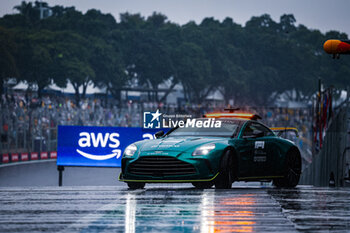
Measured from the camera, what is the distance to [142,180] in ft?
35.2

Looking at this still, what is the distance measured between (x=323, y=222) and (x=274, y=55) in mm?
90004

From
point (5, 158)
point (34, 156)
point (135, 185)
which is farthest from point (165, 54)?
point (135, 185)

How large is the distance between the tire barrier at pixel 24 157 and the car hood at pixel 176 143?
31857mm

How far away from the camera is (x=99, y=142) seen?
77.6ft

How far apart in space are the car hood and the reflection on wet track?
116 centimetres

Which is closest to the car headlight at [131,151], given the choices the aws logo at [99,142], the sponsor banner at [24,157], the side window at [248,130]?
the side window at [248,130]

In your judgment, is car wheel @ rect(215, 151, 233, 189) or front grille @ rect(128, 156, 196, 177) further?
car wheel @ rect(215, 151, 233, 189)

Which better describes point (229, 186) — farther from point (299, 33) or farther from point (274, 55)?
point (299, 33)

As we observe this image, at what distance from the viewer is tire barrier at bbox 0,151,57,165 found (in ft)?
138

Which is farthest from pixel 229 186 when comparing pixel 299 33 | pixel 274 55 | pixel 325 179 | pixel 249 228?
pixel 299 33

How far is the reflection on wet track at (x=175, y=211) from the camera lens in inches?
241

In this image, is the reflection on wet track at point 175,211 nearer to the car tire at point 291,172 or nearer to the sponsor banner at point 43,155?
the car tire at point 291,172

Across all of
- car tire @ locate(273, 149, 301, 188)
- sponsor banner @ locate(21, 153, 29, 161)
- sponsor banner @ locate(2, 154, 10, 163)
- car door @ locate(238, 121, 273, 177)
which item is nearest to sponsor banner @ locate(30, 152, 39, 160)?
sponsor banner @ locate(21, 153, 29, 161)

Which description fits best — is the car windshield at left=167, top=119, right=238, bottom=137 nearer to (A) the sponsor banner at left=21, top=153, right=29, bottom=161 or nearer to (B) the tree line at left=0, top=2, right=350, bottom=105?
(A) the sponsor banner at left=21, top=153, right=29, bottom=161
